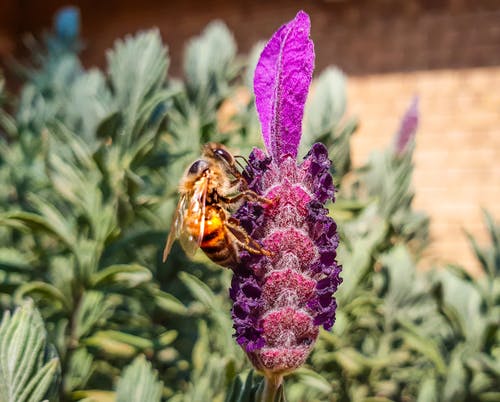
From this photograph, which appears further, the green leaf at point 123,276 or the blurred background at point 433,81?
the blurred background at point 433,81

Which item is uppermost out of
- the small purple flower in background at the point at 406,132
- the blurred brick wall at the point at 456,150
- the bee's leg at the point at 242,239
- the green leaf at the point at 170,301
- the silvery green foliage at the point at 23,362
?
the blurred brick wall at the point at 456,150

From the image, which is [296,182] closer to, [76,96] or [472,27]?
[76,96]

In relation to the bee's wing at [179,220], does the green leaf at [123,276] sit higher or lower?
lower

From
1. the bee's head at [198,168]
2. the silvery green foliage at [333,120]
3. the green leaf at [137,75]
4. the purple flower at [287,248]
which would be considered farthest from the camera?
the silvery green foliage at [333,120]

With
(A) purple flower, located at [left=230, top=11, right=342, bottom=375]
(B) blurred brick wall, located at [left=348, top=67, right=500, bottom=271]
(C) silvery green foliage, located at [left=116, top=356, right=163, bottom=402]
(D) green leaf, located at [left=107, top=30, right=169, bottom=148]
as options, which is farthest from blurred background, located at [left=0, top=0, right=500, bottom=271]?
(A) purple flower, located at [left=230, top=11, right=342, bottom=375]

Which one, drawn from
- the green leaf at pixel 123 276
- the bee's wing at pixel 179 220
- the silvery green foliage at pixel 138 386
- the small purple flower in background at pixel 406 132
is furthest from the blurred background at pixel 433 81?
the silvery green foliage at pixel 138 386

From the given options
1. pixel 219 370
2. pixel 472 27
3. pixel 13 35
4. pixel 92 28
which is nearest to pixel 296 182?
pixel 219 370

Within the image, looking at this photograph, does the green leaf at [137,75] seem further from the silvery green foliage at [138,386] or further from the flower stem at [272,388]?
the flower stem at [272,388]

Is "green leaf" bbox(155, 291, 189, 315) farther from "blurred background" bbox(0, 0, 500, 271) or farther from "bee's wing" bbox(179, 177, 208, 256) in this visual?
"blurred background" bbox(0, 0, 500, 271)
